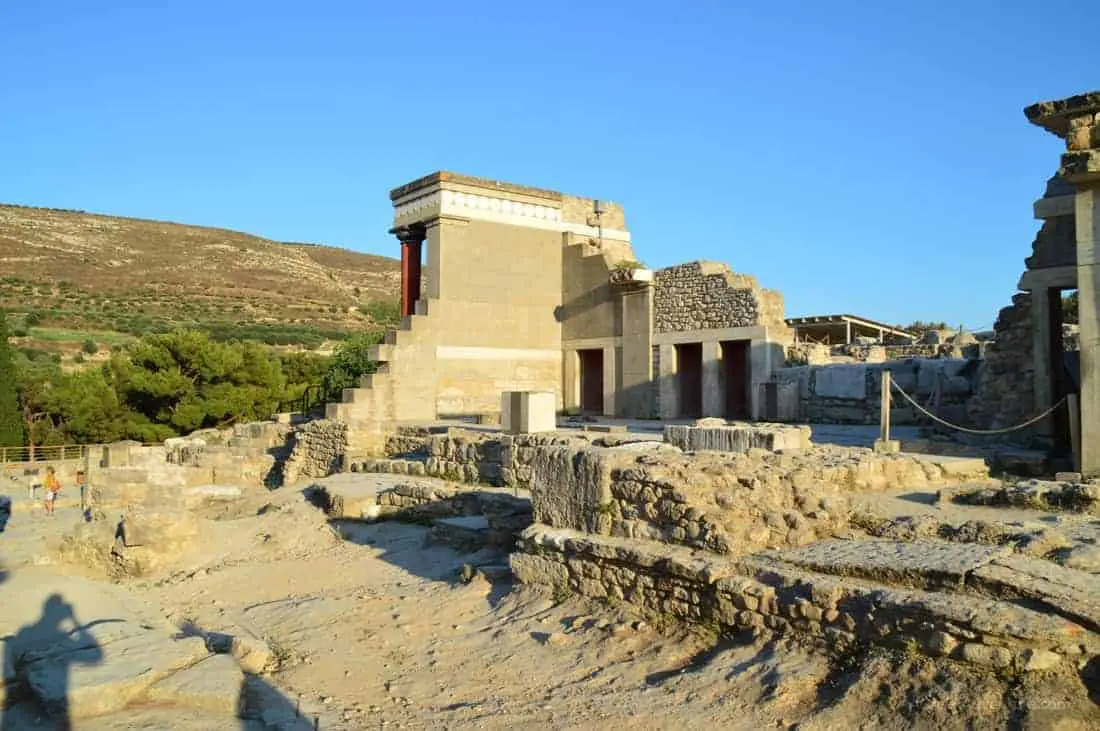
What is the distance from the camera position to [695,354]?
61.8 ft

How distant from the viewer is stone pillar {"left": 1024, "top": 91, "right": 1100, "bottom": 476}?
979 cm

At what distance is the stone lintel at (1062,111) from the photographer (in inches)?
405

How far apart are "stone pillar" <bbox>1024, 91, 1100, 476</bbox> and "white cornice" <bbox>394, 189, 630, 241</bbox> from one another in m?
12.1

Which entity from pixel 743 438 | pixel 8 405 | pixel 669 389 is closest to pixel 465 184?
pixel 669 389

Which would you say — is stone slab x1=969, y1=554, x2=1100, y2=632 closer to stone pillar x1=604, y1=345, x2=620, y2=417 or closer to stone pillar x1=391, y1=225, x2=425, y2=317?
stone pillar x1=604, y1=345, x2=620, y2=417

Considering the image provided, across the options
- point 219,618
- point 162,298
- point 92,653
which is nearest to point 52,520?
point 219,618

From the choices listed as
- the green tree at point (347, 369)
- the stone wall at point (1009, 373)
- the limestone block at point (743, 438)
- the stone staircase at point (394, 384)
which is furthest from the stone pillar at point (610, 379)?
the green tree at point (347, 369)

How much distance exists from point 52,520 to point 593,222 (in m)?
13.6

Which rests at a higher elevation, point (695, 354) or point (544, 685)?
point (695, 354)

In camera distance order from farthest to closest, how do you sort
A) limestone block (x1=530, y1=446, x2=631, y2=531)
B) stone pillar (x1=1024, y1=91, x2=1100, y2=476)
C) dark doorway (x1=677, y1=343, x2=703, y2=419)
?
dark doorway (x1=677, y1=343, x2=703, y2=419) < stone pillar (x1=1024, y1=91, x2=1100, y2=476) < limestone block (x1=530, y1=446, x2=631, y2=531)

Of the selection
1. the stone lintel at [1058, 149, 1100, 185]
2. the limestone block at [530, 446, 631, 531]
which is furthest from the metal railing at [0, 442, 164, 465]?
the stone lintel at [1058, 149, 1100, 185]

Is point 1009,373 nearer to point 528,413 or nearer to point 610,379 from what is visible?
Result: point 528,413

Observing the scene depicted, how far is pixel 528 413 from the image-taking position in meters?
12.5

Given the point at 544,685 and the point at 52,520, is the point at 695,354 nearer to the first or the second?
the point at 52,520
